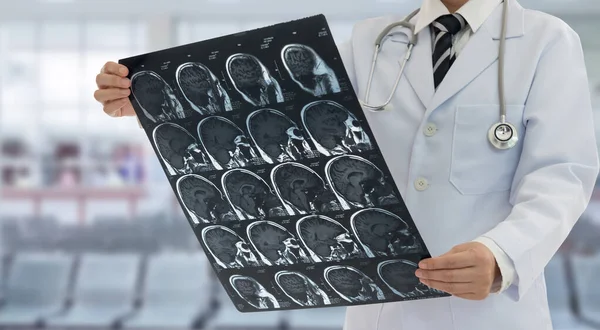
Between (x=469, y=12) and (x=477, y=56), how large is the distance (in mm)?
82

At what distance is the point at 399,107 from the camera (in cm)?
112

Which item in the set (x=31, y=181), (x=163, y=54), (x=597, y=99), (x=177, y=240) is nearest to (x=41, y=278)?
(x=177, y=240)

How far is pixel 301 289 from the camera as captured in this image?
1056 millimetres

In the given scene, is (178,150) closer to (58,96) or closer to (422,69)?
(422,69)

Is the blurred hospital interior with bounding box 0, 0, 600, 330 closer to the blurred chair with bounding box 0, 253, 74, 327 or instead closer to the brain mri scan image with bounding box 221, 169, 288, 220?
the blurred chair with bounding box 0, 253, 74, 327

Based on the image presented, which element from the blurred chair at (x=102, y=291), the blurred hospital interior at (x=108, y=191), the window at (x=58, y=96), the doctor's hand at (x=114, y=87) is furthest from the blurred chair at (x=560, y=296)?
the doctor's hand at (x=114, y=87)

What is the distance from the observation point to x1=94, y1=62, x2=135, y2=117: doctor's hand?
1.08 meters

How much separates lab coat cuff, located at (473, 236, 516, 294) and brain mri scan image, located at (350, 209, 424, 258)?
0.08 meters

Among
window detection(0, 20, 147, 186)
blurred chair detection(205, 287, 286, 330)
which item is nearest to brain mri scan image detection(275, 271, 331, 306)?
blurred chair detection(205, 287, 286, 330)

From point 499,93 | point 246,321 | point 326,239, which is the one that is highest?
point 499,93

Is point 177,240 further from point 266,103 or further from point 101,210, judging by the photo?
point 266,103

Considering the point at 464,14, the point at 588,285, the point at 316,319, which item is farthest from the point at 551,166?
the point at 588,285

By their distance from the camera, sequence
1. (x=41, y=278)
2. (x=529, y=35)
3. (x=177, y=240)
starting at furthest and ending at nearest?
1. (x=177, y=240)
2. (x=41, y=278)
3. (x=529, y=35)

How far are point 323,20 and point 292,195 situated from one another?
0.25 meters
